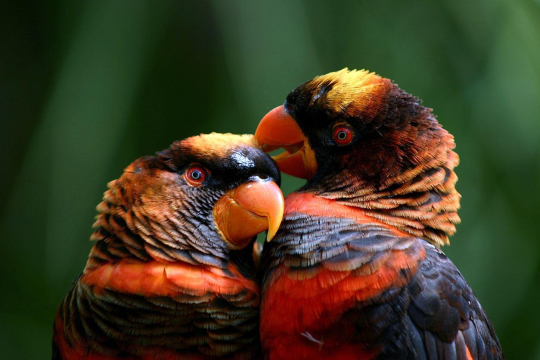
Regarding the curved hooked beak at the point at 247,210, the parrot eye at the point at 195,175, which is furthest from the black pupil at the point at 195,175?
the curved hooked beak at the point at 247,210

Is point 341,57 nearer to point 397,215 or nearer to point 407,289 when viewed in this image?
point 397,215

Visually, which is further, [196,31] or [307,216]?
[196,31]

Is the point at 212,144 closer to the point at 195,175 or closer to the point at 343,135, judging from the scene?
the point at 195,175

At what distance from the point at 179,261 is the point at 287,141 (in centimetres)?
62

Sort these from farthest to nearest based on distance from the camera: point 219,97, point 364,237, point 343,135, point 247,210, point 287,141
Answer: point 219,97, point 287,141, point 343,135, point 247,210, point 364,237

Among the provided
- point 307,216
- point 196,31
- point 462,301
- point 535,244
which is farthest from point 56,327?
point 535,244

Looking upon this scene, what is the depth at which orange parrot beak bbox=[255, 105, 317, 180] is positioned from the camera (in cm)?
184

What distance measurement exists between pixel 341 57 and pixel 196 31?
72cm

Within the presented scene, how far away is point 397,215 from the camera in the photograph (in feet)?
5.21

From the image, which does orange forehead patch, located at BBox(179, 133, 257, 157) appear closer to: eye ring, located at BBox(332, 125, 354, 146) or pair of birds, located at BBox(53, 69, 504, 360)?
pair of birds, located at BBox(53, 69, 504, 360)

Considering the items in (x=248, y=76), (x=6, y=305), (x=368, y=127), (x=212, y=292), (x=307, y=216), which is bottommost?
(x=6, y=305)

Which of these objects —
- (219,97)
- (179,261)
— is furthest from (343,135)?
(219,97)

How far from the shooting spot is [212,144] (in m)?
1.69

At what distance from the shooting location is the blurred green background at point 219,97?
2.30 m
